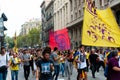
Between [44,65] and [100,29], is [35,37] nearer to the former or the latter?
[100,29]

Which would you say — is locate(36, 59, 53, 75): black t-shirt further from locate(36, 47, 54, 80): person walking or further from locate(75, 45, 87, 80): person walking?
locate(75, 45, 87, 80): person walking

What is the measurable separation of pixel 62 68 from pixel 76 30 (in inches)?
1528

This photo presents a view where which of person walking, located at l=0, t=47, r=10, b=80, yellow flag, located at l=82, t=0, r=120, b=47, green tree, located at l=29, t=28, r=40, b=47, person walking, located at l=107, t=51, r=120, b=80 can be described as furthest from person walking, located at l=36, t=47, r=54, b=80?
green tree, located at l=29, t=28, r=40, b=47

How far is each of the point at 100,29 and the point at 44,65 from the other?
2.16 m

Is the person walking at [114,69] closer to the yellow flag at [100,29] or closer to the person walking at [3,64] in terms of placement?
the yellow flag at [100,29]

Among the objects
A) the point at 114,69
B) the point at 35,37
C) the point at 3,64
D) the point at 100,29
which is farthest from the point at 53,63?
the point at 35,37

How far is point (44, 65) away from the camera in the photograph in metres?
9.58

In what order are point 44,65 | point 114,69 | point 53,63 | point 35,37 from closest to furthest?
1. point 44,65
2. point 114,69
3. point 53,63
4. point 35,37

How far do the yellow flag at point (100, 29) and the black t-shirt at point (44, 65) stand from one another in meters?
1.66

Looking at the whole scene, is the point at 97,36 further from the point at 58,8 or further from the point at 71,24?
the point at 58,8

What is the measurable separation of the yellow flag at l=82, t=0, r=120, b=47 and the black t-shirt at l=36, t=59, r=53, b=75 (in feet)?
5.46

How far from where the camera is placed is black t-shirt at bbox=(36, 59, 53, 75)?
9.51 meters

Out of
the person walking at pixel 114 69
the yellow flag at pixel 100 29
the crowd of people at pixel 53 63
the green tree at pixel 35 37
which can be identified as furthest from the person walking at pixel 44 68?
the green tree at pixel 35 37

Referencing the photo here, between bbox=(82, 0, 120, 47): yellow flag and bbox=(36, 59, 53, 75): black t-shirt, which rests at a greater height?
bbox=(82, 0, 120, 47): yellow flag
